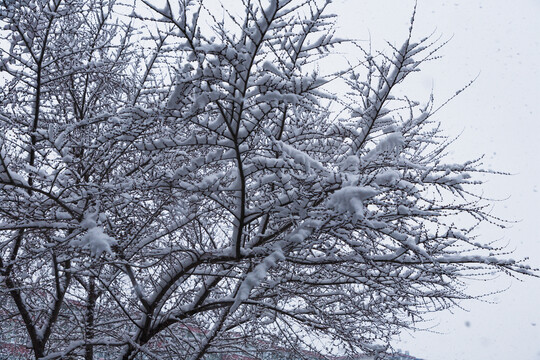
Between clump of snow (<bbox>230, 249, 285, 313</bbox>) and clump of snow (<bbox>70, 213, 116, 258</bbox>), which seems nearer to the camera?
clump of snow (<bbox>70, 213, 116, 258</bbox>)

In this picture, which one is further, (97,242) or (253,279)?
(253,279)

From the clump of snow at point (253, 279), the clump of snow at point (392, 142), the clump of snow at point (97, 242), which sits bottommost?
the clump of snow at point (253, 279)

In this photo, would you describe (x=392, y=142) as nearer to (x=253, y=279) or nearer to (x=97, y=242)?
(x=253, y=279)

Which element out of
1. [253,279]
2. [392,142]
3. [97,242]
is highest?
[392,142]

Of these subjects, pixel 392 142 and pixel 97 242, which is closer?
pixel 97 242

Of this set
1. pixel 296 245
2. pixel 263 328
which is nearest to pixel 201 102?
pixel 296 245

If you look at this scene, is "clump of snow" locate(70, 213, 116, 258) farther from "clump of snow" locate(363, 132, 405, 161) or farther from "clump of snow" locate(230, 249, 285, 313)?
"clump of snow" locate(363, 132, 405, 161)

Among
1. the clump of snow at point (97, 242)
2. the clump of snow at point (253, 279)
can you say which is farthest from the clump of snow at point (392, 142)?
the clump of snow at point (97, 242)

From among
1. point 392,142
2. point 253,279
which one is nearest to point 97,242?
point 253,279

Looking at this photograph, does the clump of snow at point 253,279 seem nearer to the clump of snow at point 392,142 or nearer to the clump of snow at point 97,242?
the clump of snow at point 97,242

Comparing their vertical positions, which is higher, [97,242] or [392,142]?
[392,142]

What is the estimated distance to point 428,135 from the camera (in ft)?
16.1

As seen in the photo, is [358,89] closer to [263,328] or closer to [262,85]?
[262,85]

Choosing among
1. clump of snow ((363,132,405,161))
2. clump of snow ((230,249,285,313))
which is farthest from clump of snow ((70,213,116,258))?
clump of snow ((363,132,405,161))
